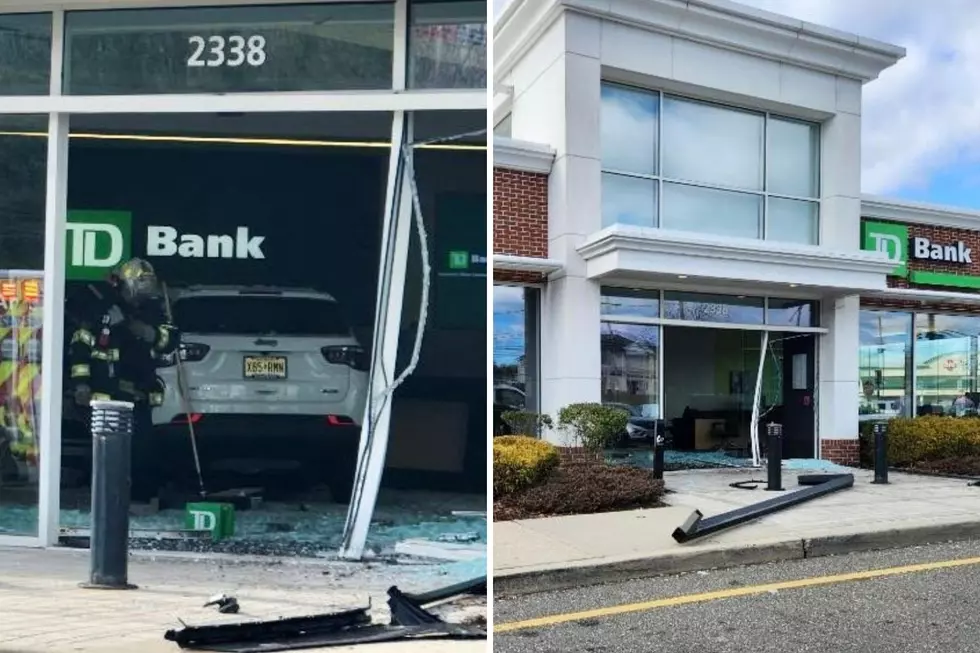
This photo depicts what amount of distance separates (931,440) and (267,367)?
7.86 m

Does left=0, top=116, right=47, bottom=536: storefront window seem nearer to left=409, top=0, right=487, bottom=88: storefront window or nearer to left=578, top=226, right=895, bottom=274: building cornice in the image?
left=409, top=0, right=487, bottom=88: storefront window

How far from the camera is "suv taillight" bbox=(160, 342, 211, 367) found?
379 centimetres

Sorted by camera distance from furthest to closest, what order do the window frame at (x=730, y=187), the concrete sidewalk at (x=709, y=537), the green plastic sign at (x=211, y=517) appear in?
1. the window frame at (x=730, y=187)
2. the concrete sidewalk at (x=709, y=537)
3. the green plastic sign at (x=211, y=517)

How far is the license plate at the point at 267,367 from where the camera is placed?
12.3 feet

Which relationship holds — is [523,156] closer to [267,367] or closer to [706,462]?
[706,462]

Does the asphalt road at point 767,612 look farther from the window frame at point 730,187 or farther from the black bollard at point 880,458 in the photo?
the window frame at point 730,187

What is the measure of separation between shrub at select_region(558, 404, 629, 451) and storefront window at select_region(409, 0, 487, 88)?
16.2 feet

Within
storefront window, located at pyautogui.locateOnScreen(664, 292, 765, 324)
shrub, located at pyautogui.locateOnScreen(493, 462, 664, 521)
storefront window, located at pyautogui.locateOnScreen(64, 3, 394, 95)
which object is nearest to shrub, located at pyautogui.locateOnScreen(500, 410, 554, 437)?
shrub, located at pyautogui.locateOnScreen(493, 462, 664, 521)

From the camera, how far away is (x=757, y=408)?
31.5ft

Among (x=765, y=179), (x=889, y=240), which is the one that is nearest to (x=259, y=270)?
(x=765, y=179)

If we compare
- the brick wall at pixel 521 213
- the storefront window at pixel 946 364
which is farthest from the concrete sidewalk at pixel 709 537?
the storefront window at pixel 946 364

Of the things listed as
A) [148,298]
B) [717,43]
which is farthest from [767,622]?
[717,43]

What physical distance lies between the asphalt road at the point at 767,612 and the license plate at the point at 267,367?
149 centimetres

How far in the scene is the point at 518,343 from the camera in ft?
28.9
